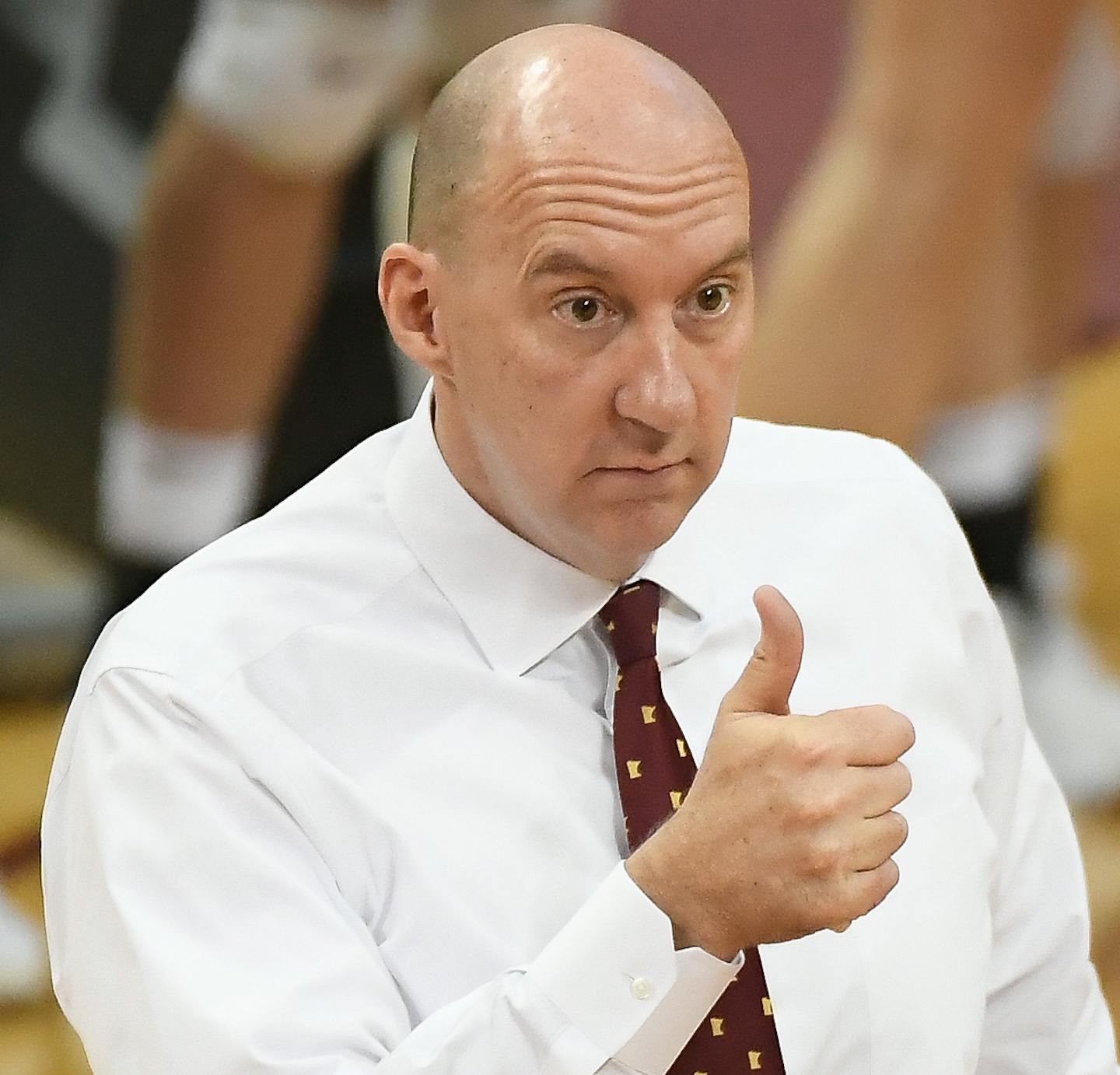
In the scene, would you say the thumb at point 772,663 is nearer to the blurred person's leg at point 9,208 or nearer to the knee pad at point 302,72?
the knee pad at point 302,72

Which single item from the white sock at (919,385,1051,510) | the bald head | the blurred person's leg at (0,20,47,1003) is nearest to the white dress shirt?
the bald head

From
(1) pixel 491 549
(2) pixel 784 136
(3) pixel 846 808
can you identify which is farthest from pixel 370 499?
(2) pixel 784 136

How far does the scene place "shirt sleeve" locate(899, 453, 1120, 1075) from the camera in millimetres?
1479

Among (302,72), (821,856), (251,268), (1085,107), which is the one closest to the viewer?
(821,856)

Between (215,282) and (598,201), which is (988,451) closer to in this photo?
(215,282)

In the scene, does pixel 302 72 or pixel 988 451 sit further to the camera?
pixel 988 451

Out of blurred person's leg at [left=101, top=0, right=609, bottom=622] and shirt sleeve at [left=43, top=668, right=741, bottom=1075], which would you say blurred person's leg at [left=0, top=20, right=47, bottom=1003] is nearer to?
blurred person's leg at [left=101, top=0, right=609, bottom=622]

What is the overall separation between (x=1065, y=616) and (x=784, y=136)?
2.87 ft

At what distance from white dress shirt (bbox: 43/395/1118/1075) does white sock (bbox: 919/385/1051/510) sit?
128 cm

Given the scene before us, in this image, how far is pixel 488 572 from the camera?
1.34 metres

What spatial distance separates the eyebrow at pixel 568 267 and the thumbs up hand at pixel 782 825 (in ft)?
0.78

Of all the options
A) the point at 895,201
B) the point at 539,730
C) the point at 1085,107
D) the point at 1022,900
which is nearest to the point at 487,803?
the point at 539,730

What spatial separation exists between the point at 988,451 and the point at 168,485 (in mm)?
1233

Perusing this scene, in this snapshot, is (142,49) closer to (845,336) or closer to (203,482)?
(203,482)
